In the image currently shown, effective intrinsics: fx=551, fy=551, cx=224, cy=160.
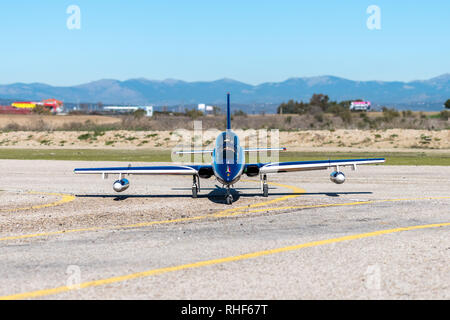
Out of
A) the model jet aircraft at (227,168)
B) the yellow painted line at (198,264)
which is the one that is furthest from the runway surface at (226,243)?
the model jet aircraft at (227,168)

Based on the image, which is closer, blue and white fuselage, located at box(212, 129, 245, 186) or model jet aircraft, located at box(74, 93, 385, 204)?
blue and white fuselage, located at box(212, 129, 245, 186)

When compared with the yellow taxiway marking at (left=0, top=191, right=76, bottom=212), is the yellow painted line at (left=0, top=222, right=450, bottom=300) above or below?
above

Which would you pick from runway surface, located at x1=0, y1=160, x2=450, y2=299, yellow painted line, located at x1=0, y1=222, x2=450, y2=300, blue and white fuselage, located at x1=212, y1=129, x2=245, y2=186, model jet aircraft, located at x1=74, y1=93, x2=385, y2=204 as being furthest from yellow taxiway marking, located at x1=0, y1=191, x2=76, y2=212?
yellow painted line, located at x1=0, y1=222, x2=450, y2=300

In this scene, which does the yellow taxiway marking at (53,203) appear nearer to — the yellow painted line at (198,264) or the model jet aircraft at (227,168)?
the model jet aircraft at (227,168)

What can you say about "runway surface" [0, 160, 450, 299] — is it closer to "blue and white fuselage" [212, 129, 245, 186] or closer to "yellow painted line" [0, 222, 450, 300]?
"yellow painted line" [0, 222, 450, 300]

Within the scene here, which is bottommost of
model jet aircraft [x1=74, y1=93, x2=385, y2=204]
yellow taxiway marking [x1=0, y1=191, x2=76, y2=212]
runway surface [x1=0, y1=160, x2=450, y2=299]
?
yellow taxiway marking [x1=0, y1=191, x2=76, y2=212]

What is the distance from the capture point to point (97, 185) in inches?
1039

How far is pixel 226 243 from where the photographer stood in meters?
13.0

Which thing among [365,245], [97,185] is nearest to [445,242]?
[365,245]

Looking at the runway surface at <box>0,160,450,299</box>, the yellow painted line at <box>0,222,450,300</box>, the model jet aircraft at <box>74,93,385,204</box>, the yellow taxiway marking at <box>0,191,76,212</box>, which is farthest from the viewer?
the model jet aircraft at <box>74,93,385,204</box>

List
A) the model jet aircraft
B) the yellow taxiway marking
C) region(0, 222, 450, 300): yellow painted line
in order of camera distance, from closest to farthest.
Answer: region(0, 222, 450, 300): yellow painted line < the yellow taxiway marking < the model jet aircraft

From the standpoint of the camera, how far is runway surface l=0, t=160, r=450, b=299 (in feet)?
30.5

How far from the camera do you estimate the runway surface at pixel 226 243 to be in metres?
9.30

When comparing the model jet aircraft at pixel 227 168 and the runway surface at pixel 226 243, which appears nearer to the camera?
the runway surface at pixel 226 243
